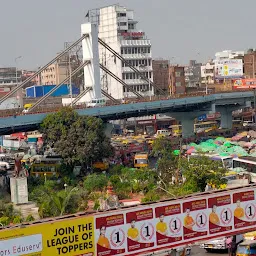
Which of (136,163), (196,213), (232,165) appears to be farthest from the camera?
(136,163)

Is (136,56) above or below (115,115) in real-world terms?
above

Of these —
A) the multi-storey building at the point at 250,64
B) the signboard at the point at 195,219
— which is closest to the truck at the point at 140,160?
the signboard at the point at 195,219

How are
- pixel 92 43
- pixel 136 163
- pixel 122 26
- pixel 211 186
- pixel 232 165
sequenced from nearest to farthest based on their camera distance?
pixel 211 186 → pixel 232 165 → pixel 136 163 → pixel 92 43 → pixel 122 26

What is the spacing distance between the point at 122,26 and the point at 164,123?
12730 millimetres

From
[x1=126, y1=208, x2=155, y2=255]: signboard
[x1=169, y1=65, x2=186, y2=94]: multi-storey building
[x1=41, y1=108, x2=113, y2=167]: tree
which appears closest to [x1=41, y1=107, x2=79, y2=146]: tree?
[x1=41, y1=108, x2=113, y2=167]: tree

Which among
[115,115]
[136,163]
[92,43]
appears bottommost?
[136,163]

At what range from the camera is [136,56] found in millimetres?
70062

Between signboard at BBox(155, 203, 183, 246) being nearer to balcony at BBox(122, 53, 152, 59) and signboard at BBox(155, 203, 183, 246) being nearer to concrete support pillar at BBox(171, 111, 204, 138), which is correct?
concrete support pillar at BBox(171, 111, 204, 138)

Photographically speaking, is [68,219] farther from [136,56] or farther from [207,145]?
[136,56]

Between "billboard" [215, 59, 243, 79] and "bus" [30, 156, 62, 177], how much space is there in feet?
155

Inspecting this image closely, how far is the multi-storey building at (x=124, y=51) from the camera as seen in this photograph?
69562 millimetres

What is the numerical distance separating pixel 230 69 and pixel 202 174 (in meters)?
54.9

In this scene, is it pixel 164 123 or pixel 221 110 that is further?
pixel 164 123

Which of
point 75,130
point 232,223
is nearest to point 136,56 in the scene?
point 75,130
